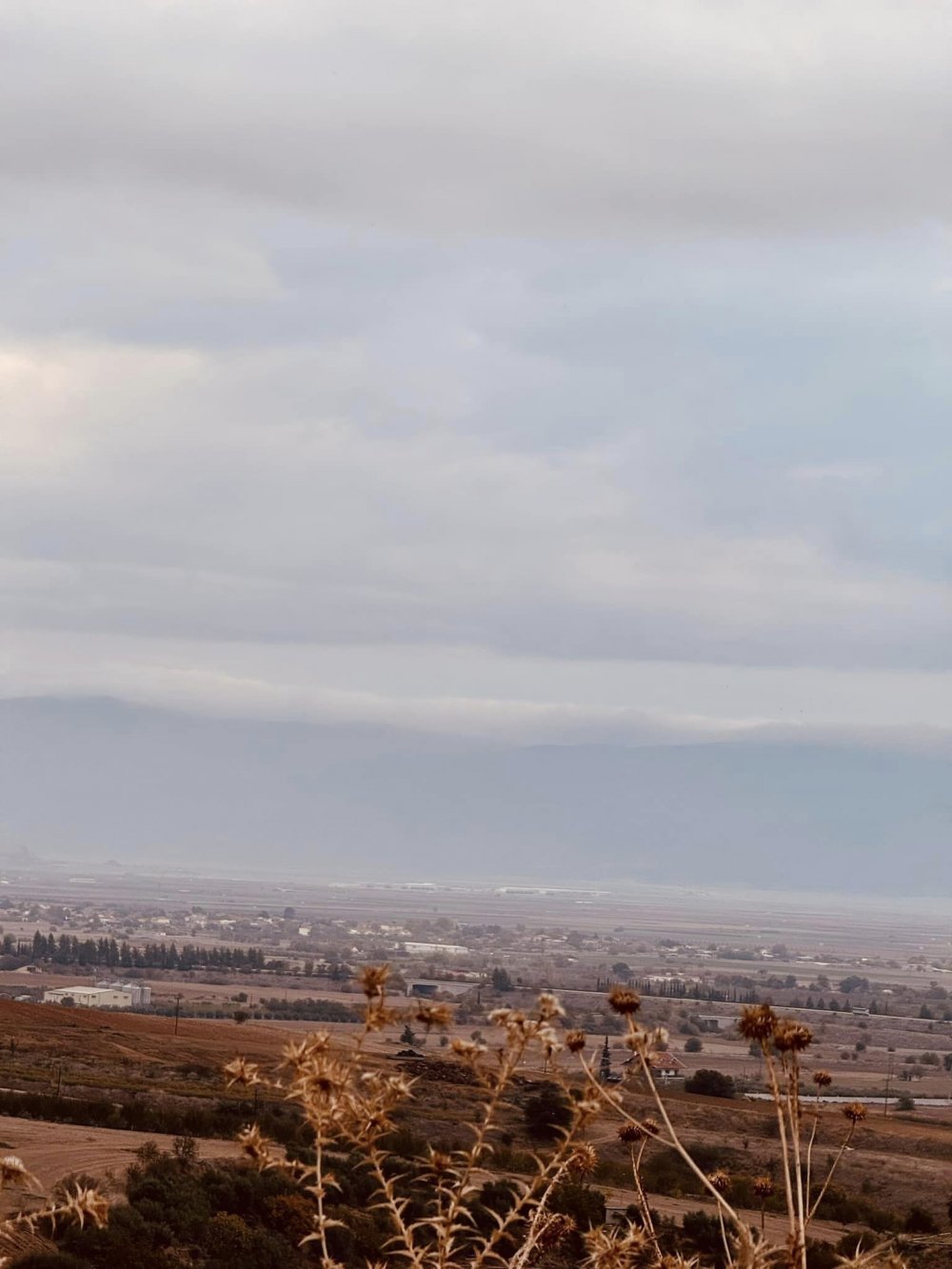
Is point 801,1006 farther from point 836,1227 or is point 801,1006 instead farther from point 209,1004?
point 836,1227

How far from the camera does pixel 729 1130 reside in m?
56.4

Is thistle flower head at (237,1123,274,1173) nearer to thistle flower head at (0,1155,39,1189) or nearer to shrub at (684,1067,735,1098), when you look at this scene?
thistle flower head at (0,1155,39,1189)

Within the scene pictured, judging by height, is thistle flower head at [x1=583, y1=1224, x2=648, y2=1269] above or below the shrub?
above

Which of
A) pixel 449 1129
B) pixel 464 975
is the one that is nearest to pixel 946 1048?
pixel 464 975

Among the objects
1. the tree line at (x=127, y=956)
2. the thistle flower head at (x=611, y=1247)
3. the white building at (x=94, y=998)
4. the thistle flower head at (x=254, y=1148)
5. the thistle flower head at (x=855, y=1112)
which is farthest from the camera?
the tree line at (x=127, y=956)

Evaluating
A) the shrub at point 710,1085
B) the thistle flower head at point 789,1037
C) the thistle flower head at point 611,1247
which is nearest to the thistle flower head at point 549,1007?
the thistle flower head at point 789,1037

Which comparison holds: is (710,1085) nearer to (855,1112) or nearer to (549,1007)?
(855,1112)

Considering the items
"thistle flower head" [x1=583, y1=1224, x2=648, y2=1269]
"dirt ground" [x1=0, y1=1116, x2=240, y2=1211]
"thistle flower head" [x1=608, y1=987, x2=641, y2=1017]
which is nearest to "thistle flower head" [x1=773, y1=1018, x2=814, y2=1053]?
"thistle flower head" [x1=608, y1=987, x2=641, y2=1017]

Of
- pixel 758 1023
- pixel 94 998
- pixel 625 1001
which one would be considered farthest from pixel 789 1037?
pixel 94 998

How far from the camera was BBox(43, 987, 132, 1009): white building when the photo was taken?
102 meters

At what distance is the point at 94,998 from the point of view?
341 ft

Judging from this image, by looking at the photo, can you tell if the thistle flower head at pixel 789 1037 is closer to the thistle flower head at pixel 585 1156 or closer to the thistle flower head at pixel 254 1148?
the thistle flower head at pixel 585 1156

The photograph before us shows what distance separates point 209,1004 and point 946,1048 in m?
55.3

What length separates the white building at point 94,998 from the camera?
101625 millimetres
